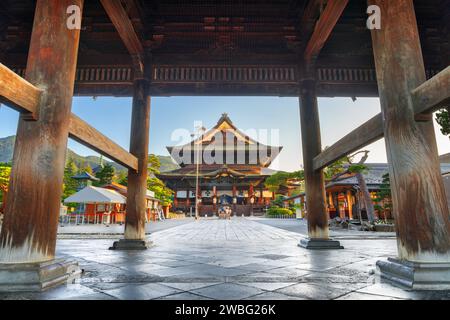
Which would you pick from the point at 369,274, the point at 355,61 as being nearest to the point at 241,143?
the point at 355,61

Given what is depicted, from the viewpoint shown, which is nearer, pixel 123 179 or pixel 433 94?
pixel 433 94

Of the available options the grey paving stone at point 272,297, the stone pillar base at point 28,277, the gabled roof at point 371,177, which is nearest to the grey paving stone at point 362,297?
the grey paving stone at point 272,297

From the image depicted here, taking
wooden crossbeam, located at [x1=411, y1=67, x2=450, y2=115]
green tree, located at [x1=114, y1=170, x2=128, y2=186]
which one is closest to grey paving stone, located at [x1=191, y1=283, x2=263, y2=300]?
wooden crossbeam, located at [x1=411, y1=67, x2=450, y2=115]

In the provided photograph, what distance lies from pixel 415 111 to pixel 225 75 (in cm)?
369

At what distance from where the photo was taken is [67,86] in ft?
7.14

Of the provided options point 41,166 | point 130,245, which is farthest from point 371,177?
point 41,166

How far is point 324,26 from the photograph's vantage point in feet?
12.3

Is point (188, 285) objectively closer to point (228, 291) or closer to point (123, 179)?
Result: point (228, 291)

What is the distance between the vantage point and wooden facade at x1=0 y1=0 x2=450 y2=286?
6.08ft

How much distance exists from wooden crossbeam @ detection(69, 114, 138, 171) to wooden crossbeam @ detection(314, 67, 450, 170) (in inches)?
112

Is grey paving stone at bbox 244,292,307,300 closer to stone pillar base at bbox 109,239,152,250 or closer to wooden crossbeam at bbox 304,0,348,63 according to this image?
stone pillar base at bbox 109,239,152,250

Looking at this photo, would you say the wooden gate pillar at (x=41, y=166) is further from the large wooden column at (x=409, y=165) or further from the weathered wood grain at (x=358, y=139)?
the weathered wood grain at (x=358, y=139)

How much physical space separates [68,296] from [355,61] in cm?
578

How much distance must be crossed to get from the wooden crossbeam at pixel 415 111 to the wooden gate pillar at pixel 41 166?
9.22ft
